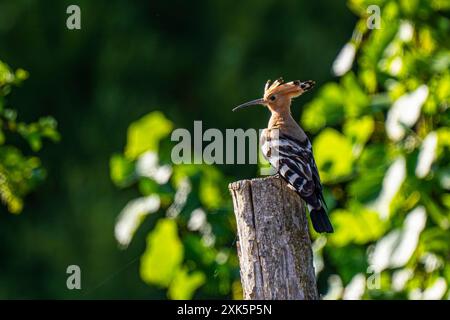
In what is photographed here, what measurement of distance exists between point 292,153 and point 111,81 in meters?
5.80

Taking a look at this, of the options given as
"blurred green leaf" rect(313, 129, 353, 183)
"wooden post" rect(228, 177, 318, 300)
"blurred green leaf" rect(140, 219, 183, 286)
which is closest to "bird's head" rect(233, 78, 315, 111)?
"blurred green leaf" rect(313, 129, 353, 183)

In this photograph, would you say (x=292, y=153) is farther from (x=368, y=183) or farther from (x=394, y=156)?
(x=394, y=156)

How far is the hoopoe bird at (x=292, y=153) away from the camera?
172 inches

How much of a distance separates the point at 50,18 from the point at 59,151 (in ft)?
4.34

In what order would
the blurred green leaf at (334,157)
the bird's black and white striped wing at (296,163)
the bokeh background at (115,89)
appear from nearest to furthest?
the bird's black and white striped wing at (296,163) → the blurred green leaf at (334,157) → the bokeh background at (115,89)

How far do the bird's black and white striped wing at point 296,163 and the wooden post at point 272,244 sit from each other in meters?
0.24

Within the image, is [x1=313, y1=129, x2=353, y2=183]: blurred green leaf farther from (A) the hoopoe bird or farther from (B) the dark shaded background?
(B) the dark shaded background

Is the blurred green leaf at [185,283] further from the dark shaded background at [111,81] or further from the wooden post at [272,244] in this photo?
the dark shaded background at [111,81]

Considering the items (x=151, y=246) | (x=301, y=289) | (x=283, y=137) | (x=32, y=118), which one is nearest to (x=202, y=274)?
(x=151, y=246)

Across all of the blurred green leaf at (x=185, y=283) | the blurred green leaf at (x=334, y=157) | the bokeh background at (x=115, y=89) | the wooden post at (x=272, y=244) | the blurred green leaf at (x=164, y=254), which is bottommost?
the wooden post at (x=272, y=244)

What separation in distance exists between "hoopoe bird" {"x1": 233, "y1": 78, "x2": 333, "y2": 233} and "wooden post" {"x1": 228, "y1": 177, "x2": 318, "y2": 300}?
0.24 m

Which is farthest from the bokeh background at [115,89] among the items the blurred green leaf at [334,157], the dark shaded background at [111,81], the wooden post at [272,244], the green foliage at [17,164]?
the wooden post at [272,244]

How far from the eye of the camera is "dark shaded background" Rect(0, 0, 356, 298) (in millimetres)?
9875

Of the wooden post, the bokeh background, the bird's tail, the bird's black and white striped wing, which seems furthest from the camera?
the bokeh background
